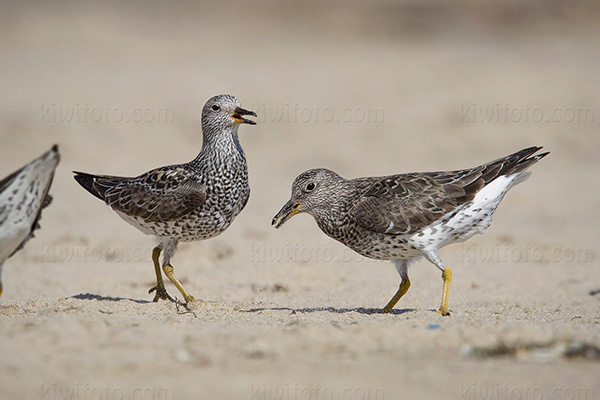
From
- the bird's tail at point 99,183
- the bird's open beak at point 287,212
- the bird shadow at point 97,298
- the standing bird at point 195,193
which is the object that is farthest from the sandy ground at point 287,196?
the bird's tail at point 99,183

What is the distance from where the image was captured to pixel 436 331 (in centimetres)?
617

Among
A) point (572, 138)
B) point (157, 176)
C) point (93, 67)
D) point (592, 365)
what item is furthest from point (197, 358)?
point (93, 67)

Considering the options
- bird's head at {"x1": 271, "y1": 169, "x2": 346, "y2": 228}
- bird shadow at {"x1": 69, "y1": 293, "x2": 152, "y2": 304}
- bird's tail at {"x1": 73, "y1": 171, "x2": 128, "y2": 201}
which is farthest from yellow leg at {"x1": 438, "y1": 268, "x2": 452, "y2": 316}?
bird's tail at {"x1": 73, "y1": 171, "x2": 128, "y2": 201}

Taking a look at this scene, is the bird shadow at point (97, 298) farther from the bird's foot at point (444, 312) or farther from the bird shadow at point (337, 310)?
the bird's foot at point (444, 312)

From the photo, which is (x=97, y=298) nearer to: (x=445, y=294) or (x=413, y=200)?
(x=413, y=200)

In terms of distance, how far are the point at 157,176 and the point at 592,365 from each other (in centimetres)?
555

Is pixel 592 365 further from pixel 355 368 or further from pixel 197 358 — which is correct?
pixel 197 358

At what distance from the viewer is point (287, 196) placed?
15750mm

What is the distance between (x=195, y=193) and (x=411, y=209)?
2544mm

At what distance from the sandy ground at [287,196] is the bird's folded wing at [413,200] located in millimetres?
1080

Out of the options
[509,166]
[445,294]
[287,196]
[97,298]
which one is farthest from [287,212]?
[287,196]


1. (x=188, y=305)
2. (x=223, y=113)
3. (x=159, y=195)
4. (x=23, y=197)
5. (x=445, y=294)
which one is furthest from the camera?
(x=223, y=113)

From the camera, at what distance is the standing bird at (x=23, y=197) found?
21.4ft

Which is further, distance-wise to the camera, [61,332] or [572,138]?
[572,138]
